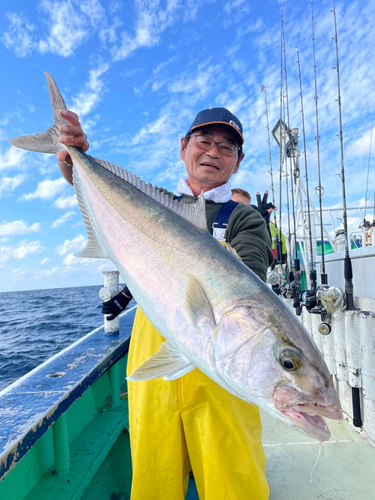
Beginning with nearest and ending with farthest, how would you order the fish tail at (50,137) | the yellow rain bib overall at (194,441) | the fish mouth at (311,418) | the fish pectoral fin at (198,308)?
1. the fish mouth at (311,418)
2. the fish pectoral fin at (198,308)
3. the yellow rain bib overall at (194,441)
4. the fish tail at (50,137)

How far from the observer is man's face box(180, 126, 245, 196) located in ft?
6.47

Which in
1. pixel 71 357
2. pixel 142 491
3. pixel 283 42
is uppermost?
pixel 283 42

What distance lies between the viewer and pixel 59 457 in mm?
1943

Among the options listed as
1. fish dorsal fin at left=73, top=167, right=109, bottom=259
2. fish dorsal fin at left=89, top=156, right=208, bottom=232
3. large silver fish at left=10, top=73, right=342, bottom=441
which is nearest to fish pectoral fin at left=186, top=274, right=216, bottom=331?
large silver fish at left=10, top=73, right=342, bottom=441

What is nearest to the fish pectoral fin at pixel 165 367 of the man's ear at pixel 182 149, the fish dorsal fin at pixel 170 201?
the fish dorsal fin at pixel 170 201

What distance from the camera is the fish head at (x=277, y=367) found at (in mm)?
987

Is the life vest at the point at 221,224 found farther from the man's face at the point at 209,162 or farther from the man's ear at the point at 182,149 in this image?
the man's ear at the point at 182,149

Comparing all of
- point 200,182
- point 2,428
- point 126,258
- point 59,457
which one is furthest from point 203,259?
point 59,457

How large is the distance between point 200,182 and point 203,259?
0.87m

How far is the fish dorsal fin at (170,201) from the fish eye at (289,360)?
59 cm

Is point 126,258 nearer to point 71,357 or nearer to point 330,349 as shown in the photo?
point 71,357

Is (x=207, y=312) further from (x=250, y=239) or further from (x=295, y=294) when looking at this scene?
(x=295, y=294)

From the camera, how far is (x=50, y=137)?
223 cm

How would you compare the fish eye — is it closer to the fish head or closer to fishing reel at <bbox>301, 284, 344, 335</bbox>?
the fish head
